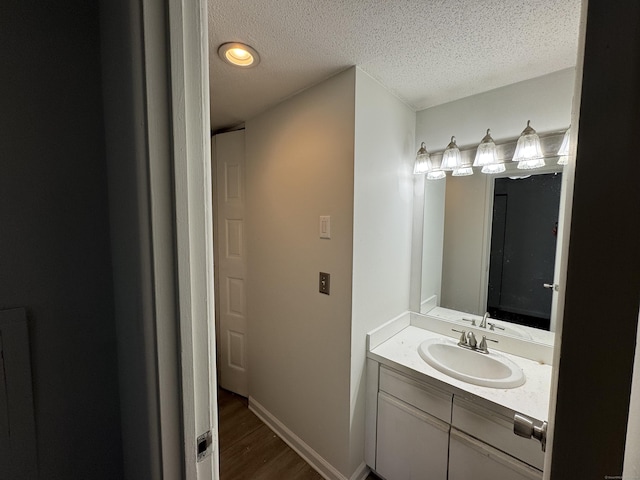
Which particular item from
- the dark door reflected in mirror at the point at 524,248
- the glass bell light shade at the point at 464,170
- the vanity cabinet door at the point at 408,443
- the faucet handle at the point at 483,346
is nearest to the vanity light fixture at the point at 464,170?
the glass bell light shade at the point at 464,170

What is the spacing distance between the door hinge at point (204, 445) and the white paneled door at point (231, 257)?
1.58 metres

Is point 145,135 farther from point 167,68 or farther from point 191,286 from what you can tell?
point 191,286

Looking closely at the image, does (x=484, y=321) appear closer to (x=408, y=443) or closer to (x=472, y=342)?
(x=472, y=342)

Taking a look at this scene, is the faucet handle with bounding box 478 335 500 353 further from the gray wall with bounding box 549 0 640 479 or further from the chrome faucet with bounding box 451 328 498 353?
the gray wall with bounding box 549 0 640 479

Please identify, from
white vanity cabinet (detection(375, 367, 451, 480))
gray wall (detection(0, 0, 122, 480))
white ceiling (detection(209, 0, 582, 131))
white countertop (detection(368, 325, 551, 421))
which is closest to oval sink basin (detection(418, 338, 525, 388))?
white countertop (detection(368, 325, 551, 421))

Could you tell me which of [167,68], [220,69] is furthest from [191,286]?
[220,69]

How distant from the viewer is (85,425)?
2.44 feet

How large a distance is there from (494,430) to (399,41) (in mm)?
1675

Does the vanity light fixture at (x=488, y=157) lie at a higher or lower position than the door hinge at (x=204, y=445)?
higher

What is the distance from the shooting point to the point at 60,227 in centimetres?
68

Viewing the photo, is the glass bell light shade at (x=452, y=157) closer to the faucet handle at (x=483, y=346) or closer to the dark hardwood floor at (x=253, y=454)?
the faucet handle at (x=483, y=346)

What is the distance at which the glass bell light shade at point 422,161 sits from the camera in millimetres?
1721

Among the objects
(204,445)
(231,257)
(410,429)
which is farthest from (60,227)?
(410,429)

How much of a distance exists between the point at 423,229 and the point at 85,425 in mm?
1879
